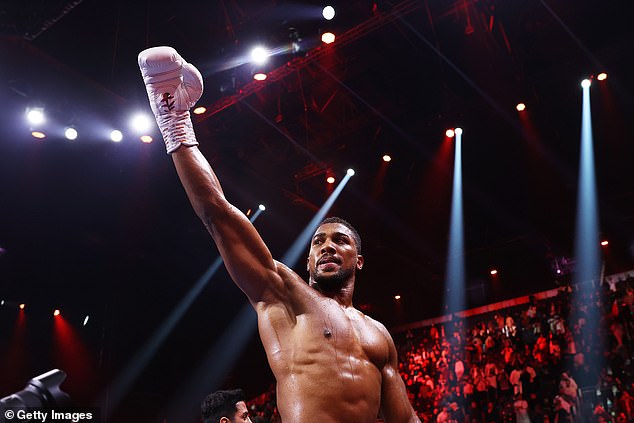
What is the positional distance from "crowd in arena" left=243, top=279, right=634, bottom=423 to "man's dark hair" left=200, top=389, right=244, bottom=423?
4.88m

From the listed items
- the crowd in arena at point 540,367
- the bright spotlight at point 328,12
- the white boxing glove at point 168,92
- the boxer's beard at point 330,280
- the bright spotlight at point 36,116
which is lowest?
the boxer's beard at point 330,280

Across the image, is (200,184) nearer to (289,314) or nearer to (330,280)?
(289,314)

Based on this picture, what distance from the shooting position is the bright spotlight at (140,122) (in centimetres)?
848

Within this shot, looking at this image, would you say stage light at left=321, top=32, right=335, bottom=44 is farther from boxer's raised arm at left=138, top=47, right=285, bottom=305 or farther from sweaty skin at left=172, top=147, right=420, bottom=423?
sweaty skin at left=172, top=147, right=420, bottom=423

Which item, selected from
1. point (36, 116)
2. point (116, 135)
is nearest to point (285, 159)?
point (116, 135)

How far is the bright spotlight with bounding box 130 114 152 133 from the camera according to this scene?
8477 millimetres

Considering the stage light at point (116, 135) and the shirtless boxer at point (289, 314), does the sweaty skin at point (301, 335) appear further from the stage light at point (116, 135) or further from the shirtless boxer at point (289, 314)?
the stage light at point (116, 135)

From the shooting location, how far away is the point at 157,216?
11125 mm

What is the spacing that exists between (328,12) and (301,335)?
18.4ft

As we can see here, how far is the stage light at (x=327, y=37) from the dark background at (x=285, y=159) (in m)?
0.14

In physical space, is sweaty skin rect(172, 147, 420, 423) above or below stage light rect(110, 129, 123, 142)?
below

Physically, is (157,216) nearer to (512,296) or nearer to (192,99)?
(512,296)
